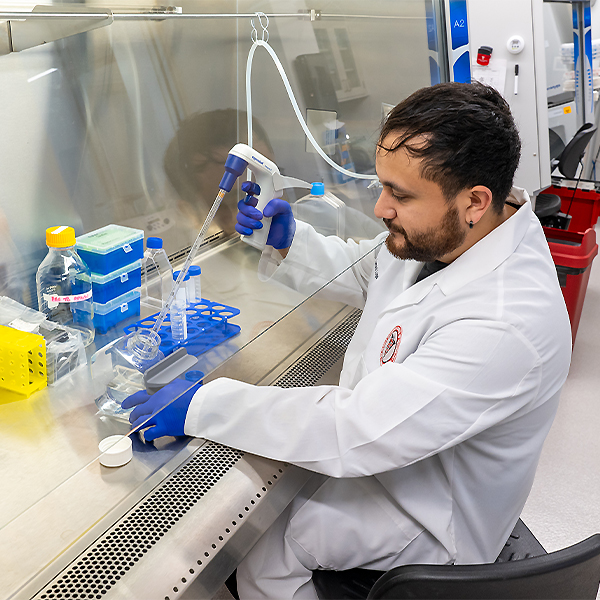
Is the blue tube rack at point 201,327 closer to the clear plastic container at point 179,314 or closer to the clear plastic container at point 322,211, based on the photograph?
the clear plastic container at point 179,314

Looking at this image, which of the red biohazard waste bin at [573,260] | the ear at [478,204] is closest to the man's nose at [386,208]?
the ear at [478,204]

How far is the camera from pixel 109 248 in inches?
47.5

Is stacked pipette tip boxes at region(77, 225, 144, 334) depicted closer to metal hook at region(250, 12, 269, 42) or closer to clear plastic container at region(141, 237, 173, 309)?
clear plastic container at region(141, 237, 173, 309)

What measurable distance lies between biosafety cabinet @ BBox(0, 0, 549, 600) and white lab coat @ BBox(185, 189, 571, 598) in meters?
0.10

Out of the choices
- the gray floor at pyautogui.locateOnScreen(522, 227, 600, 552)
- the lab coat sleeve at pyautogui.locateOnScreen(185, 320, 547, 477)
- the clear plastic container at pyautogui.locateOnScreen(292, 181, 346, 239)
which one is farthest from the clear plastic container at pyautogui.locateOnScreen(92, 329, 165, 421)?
the gray floor at pyautogui.locateOnScreen(522, 227, 600, 552)

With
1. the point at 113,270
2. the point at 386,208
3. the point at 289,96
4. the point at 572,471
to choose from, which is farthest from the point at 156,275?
the point at 572,471

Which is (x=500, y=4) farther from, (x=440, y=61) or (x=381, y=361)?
(x=381, y=361)

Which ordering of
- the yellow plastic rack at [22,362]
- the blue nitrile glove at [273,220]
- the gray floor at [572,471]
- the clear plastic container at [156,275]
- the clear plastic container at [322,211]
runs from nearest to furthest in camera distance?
the yellow plastic rack at [22,362] < the clear plastic container at [156,275] < the blue nitrile glove at [273,220] < the clear plastic container at [322,211] < the gray floor at [572,471]

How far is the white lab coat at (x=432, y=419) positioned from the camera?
1036mm

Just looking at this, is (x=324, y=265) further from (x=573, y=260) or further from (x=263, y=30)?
(x=573, y=260)

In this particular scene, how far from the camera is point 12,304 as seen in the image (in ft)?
3.89

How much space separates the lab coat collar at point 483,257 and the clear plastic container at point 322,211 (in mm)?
518

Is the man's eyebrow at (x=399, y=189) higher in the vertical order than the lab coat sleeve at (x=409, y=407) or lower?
higher

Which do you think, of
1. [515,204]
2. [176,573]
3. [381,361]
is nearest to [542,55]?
[515,204]
